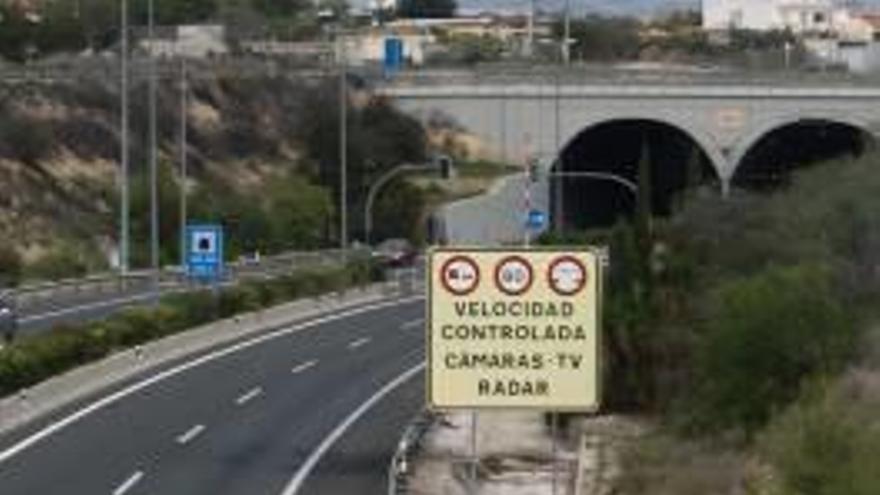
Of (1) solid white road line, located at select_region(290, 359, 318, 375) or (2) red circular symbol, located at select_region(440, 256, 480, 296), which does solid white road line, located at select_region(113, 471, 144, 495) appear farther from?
(2) red circular symbol, located at select_region(440, 256, 480, 296)

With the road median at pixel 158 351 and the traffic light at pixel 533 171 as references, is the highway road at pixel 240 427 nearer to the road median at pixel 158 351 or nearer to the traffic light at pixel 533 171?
the road median at pixel 158 351

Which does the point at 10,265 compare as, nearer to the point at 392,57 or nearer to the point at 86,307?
the point at 86,307

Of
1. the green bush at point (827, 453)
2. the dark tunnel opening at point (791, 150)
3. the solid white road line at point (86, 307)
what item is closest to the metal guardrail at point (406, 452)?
the green bush at point (827, 453)

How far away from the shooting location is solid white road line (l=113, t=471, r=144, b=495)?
34.4m

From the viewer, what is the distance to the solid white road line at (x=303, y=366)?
5369 cm

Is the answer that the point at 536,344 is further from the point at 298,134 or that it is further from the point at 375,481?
the point at 298,134

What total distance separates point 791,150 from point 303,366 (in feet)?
292

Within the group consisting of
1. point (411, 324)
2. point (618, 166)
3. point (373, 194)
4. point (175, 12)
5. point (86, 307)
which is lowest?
point (411, 324)

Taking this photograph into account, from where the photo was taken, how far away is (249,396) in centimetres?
4838

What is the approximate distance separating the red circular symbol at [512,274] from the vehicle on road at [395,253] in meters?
66.3

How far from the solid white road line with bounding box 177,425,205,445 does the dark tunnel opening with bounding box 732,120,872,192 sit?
82.4 meters

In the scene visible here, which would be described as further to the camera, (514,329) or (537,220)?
(537,220)

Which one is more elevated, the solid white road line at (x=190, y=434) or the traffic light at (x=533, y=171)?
the traffic light at (x=533, y=171)

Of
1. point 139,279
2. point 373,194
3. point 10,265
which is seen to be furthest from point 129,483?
point 373,194
